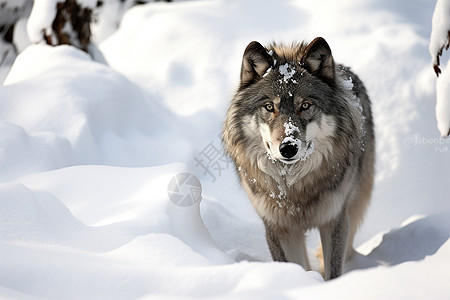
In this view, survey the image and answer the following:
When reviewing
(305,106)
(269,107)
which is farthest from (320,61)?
(269,107)

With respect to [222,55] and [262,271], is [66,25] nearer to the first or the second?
[222,55]

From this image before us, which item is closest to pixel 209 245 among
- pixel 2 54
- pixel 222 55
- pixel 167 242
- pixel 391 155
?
pixel 167 242

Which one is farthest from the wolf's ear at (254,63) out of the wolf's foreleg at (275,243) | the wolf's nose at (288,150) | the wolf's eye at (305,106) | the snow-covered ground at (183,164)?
the wolf's foreleg at (275,243)

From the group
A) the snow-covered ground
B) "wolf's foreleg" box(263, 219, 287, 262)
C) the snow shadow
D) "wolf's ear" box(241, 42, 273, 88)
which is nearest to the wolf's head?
"wolf's ear" box(241, 42, 273, 88)

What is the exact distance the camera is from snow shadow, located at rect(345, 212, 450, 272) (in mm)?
3682

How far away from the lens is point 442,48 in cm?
235

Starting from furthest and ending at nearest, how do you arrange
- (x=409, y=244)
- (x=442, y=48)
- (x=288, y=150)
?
(x=409, y=244) < (x=288, y=150) < (x=442, y=48)

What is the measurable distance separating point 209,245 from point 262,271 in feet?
4.23

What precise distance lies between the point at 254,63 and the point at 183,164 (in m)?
0.89

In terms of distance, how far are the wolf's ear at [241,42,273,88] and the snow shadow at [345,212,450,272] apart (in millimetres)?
1814

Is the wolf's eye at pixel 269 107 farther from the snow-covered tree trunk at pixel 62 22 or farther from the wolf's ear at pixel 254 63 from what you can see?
the snow-covered tree trunk at pixel 62 22

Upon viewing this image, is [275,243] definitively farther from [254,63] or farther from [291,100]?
[254,63]

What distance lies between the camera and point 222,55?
684 centimetres

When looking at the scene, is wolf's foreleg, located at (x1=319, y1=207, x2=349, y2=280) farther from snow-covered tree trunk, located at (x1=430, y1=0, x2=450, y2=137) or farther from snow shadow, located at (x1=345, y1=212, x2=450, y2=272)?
snow-covered tree trunk, located at (x1=430, y1=0, x2=450, y2=137)
